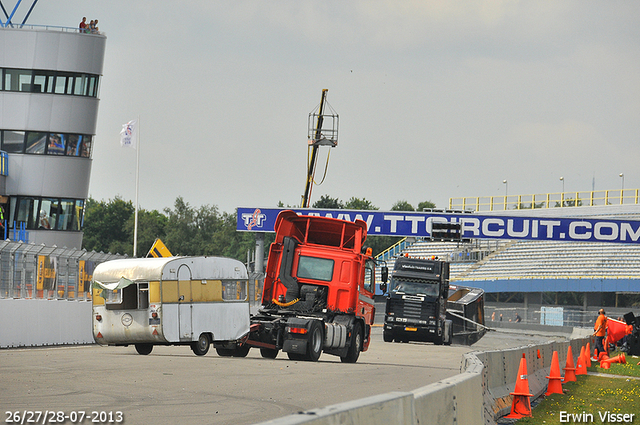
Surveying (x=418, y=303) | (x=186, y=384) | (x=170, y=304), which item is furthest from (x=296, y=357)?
(x=418, y=303)

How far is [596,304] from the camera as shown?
208 ft

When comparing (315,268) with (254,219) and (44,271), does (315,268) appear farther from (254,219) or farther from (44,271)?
(254,219)

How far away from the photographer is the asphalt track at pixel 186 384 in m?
10.7

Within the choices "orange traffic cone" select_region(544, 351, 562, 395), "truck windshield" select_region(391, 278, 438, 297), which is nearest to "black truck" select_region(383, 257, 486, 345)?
"truck windshield" select_region(391, 278, 438, 297)

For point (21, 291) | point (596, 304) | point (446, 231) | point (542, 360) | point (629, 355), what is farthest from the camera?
point (596, 304)

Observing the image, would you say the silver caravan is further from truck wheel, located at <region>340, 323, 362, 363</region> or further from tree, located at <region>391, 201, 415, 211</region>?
tree, located at <region>391, 201, 415, 211</region>

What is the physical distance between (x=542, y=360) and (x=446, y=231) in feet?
112

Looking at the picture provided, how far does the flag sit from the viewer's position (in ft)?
162

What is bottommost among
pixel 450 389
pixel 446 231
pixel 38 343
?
pixel 38 343

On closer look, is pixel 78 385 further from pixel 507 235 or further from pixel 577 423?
pixel 507 235

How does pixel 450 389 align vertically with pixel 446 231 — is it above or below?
below

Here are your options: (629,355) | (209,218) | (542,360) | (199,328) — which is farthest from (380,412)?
(209,218)

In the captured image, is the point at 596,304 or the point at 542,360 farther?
the point at 596,304

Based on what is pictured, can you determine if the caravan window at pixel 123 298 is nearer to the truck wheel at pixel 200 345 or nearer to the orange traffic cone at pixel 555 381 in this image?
the truck wheel at pixel 200 345
